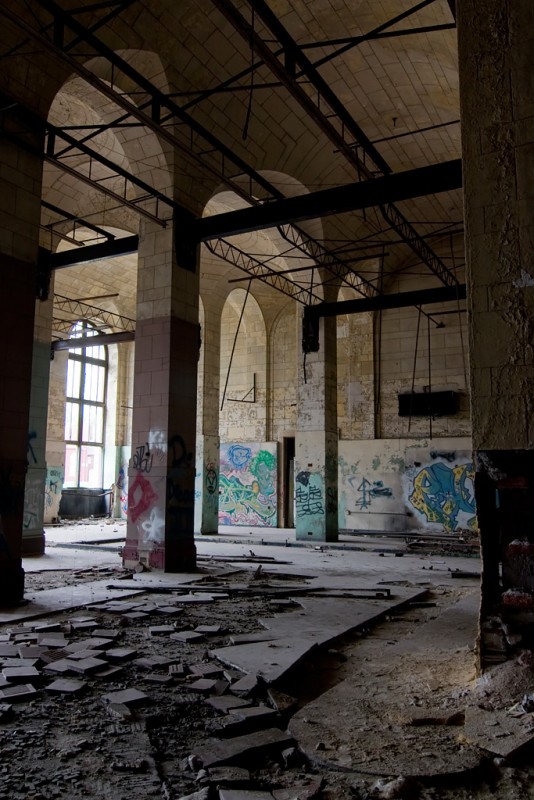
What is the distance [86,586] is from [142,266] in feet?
21.2

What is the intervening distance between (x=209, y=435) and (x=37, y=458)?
7474 millimetres

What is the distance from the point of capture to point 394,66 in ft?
45.2

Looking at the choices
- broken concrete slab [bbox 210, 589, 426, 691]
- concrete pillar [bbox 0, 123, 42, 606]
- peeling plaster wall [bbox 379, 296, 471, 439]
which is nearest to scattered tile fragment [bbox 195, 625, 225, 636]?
broken concrete slab [bbox 210, 589, 426, 691]

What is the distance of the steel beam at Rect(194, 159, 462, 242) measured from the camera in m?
10.2

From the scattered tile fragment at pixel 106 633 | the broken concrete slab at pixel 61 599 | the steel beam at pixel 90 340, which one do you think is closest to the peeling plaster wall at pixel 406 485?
the steel beam at pixel 90 340

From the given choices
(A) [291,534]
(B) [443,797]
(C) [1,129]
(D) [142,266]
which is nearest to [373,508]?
(A) [291,534]

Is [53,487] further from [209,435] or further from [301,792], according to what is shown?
[301,792]

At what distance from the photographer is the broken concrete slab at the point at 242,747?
3758 millimetres

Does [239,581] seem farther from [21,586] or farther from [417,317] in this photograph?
[417,317]

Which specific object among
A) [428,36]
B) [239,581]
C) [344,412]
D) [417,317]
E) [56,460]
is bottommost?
[239,581]

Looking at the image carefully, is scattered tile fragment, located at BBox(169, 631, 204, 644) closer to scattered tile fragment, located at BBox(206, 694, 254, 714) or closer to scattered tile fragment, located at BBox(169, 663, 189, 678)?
scattered tile fragment, located at BBox(169, 663, 189, 678)

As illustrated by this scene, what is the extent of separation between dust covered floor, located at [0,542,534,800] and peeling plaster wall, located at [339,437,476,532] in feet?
43.8

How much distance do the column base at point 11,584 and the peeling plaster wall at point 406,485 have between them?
52.1ft

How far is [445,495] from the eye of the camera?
2141 centimetres
